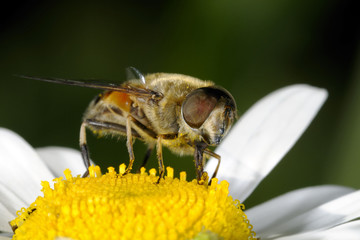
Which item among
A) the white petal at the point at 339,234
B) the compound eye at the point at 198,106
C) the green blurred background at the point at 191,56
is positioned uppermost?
the green blurred background at the point at 191,56

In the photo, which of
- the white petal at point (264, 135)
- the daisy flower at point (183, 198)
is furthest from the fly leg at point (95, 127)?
the white petal at point (264, 135)

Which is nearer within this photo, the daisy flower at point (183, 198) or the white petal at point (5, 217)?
the daisy flower at point (183, 198)

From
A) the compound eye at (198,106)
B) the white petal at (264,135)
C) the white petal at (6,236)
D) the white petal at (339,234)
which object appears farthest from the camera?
the white petal at (264,135)

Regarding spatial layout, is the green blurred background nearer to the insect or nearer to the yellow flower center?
the insect

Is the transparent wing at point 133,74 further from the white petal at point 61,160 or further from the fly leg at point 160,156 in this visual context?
the white petal at point 61,160

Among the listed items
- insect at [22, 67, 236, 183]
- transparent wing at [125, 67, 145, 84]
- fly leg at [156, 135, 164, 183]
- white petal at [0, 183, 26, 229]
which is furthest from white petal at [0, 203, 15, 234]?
transparent wing at [125, 67, 145, 84]

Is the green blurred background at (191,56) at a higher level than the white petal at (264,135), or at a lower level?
higher

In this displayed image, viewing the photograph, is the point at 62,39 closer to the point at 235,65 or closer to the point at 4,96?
the point at 4,96
